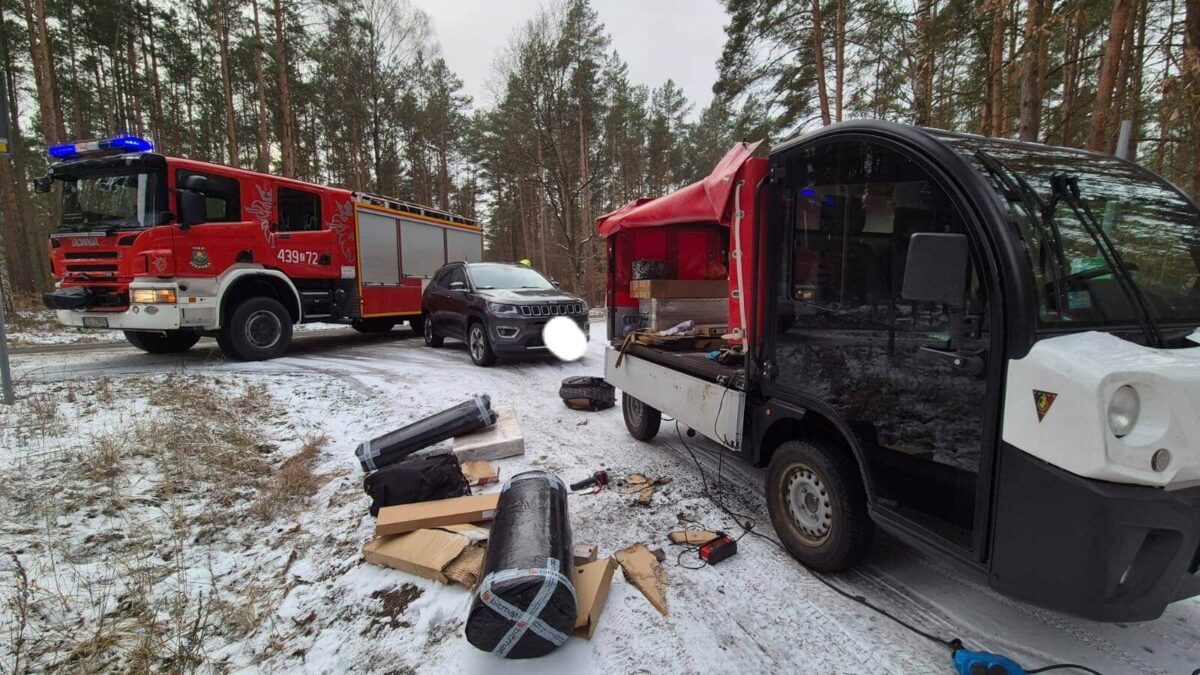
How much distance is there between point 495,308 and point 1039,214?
697 cm

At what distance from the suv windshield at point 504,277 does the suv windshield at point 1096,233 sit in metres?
7.37

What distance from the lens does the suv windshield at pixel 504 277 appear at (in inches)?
348

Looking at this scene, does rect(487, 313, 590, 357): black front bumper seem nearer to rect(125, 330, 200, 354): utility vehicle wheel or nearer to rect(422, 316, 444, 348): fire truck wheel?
rect(422, 316, 444, 348): fire truck wheel

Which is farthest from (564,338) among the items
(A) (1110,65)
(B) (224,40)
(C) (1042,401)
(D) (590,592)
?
(B) (224,40)

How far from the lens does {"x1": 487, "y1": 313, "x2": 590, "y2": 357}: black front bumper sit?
315 inches

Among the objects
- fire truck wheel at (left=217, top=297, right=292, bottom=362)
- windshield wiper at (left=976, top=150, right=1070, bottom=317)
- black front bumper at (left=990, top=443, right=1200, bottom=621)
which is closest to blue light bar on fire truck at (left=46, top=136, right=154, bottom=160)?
fire truck wheel at (left=217, top=297, right=292, bottom=362)

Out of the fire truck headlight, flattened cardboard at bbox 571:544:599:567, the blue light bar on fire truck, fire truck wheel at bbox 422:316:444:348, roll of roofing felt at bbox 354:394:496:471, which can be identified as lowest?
flattened cardboard at bbox 571:544:599:567

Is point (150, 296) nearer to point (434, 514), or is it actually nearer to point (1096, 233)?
point (434, 514)

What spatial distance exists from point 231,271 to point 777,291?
26.6 feet

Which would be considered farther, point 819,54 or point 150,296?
point 819,54

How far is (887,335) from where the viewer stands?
91.7 inches

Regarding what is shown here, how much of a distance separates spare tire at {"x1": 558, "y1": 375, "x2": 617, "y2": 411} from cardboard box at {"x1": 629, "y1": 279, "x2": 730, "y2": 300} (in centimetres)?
119

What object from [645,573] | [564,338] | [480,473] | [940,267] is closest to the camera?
[940,267]

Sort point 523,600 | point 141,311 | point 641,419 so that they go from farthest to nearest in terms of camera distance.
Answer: point 141,311
point 641,419
point 523,600
